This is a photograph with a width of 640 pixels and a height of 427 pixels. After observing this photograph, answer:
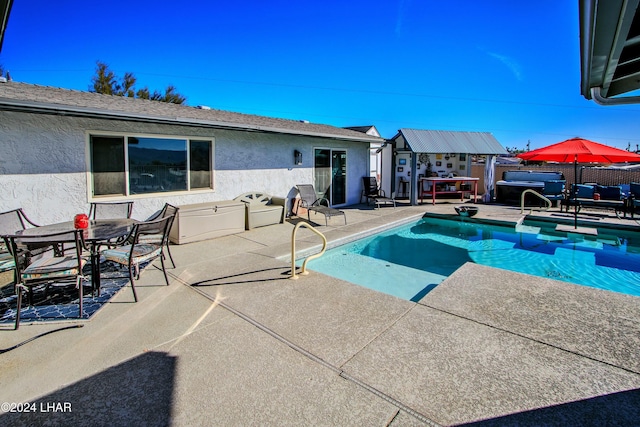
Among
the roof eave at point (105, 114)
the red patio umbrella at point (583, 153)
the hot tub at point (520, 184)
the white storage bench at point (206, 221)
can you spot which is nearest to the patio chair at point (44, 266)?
the roof eave at point (105, 114)

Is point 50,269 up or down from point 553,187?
down

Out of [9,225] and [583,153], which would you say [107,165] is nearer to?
[9,225]

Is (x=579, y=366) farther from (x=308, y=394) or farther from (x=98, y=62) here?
(x=98, y=62)

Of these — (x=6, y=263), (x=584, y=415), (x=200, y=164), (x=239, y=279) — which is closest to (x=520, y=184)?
(x=200, y=164)

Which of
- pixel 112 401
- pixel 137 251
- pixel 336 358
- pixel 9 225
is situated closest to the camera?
pixel 112 401

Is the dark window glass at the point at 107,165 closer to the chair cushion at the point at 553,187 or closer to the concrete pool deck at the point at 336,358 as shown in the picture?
the concrete pool deck at the point at 336,358

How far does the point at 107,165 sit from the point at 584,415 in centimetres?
750

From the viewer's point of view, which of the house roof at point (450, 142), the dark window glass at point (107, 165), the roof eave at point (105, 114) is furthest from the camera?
the house roof at point (450, 142)

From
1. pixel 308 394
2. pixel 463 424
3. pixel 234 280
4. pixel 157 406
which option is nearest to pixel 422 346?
pixel 463 424

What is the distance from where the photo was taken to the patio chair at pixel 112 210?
5.72m

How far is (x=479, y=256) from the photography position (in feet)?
23.2

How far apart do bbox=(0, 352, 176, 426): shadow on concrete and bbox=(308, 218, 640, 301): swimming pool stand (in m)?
3.54

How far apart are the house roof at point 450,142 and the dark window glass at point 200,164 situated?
7.54 meters

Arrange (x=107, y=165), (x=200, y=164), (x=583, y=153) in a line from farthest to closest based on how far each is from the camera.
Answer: (x=200, y=164), (x=583, y=153), (x=107, y=165)
